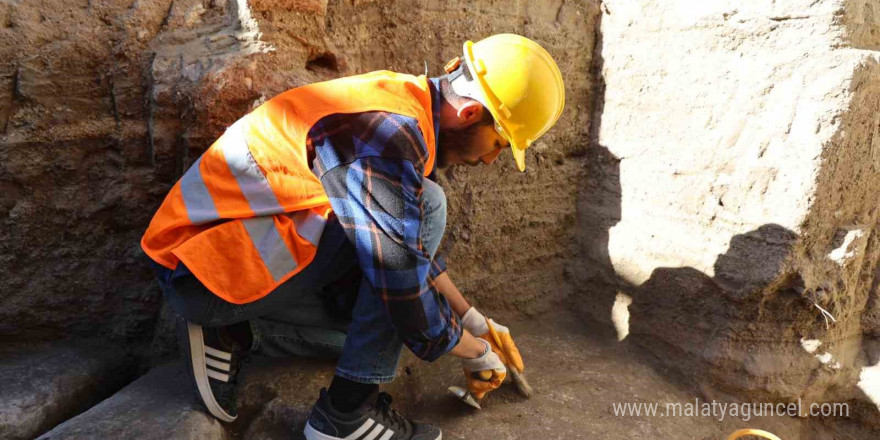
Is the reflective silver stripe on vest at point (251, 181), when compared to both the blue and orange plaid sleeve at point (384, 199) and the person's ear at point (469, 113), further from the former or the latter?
the person's ear at point (469, 113)

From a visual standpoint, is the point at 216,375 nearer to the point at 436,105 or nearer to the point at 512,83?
the point at 436,105

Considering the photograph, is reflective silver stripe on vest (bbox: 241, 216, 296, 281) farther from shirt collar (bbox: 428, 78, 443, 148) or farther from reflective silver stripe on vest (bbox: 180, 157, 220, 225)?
shirt collar (bbox: 428, 78, 443, 148)

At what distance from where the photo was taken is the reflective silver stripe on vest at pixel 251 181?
1466 mm

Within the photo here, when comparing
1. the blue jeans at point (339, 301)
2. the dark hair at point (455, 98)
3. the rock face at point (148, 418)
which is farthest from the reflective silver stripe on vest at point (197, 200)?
the dark hair at point (455, 98)

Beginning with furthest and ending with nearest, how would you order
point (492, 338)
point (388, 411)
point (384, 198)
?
1. point (492, 338)
2. point (388, 411)
3. point (384, 198)

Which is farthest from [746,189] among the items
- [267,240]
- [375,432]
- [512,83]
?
[267,240]

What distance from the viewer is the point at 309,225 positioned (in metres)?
1.52

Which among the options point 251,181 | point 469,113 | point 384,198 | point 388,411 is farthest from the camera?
point 388,411

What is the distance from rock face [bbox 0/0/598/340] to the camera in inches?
71.2

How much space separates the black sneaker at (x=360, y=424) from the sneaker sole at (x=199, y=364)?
10.1 inches

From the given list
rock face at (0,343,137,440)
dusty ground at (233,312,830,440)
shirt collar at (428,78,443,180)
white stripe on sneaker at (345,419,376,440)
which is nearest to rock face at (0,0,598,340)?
rock face at (0,343,137,440)

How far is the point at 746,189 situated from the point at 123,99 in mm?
1945

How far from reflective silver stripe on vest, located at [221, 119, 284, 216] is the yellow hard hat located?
0.54 m

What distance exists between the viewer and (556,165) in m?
2.49
